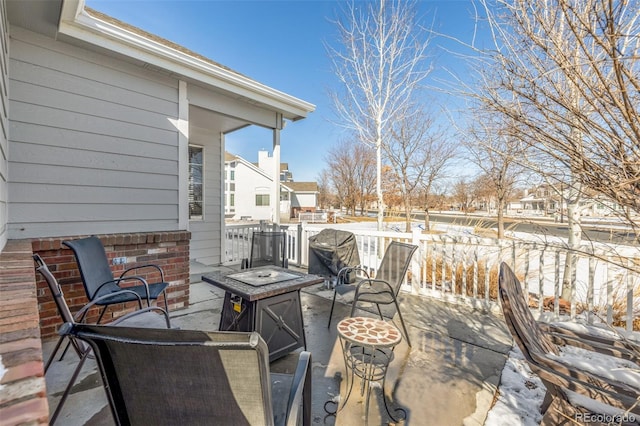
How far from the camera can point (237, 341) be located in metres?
0.91

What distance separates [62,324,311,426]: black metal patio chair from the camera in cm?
93

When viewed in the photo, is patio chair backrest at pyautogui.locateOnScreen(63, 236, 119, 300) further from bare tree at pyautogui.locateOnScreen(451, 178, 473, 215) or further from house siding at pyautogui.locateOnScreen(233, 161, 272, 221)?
house siding at pyautogui.locateOnScreen(233, 161, 272, 221)

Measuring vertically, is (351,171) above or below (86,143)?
above

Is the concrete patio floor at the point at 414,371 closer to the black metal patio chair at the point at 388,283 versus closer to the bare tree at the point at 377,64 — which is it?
→ the black metal patio chair at the point at 388,283

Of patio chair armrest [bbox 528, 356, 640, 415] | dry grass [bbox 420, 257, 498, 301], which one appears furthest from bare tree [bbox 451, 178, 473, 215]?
patio chair armrest [bbox 528, 356, 640, 415]

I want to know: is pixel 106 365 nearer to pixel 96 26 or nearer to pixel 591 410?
pixel 591 410

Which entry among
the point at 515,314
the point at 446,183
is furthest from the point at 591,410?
the point at 446,183

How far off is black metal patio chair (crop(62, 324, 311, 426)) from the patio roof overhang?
10.4 feet

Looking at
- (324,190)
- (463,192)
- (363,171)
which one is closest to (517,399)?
(463,192)

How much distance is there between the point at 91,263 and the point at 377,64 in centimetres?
737

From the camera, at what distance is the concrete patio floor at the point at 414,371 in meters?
1.90

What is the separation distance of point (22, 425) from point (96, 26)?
12.1ft

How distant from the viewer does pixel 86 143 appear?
3156 mm

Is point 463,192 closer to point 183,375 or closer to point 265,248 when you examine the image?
point 265,248
